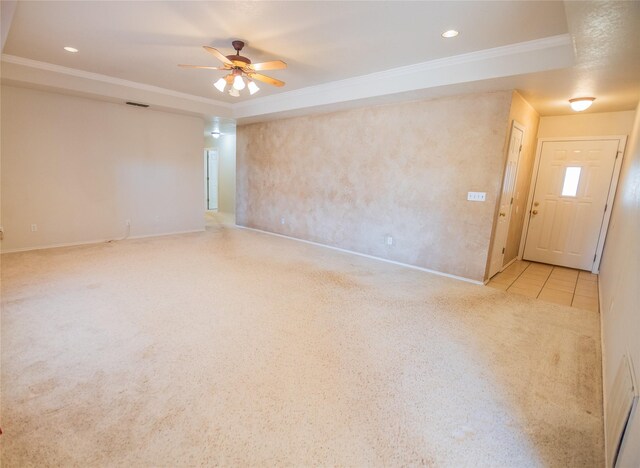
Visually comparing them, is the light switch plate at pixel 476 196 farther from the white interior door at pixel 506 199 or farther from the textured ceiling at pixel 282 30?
the textured ceiling at pixel 282 30

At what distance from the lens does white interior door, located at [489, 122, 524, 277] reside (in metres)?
4.05

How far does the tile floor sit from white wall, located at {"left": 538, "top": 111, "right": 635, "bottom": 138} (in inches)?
85.8

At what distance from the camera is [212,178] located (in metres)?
10.5

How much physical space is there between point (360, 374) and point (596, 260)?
16.2 feet

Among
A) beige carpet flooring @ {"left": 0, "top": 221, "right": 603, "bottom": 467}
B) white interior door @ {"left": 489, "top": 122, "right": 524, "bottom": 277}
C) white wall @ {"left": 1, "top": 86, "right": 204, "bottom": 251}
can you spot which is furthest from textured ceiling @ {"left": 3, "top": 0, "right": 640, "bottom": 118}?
beige carpet flooring @ {"left": 0, "top": 221, "right": 603, "bottom": 467}

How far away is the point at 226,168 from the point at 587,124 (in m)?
8.75

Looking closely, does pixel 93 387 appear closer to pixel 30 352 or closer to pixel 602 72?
pixel 30 352

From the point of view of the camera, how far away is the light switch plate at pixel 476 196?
4.00 meters

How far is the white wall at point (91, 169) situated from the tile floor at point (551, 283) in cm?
609

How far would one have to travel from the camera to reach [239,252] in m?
5.27

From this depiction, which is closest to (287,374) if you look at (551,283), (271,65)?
(271,65)

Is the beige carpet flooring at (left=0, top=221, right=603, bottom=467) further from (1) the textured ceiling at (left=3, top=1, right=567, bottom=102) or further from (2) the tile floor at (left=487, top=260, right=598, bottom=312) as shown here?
(1) the textured ceiling at (left=3, top=1, right=567, bottom=102)

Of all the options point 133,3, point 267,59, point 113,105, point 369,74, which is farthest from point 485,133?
point 113,105

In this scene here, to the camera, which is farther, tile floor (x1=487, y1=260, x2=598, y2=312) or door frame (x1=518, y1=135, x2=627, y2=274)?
door frame (x1=518, y1=135, x2=627, y2=274)
